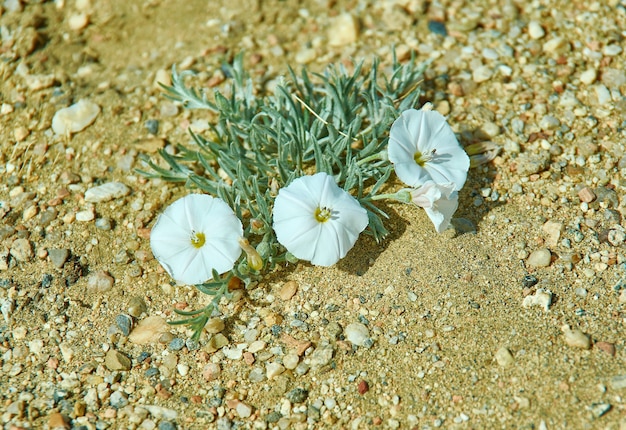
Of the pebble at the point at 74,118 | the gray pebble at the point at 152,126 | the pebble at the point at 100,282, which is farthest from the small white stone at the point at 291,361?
the pebble at the point at 74,118

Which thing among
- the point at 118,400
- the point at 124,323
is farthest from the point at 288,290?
the point at 118,400

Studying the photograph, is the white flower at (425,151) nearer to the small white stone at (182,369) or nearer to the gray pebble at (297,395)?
the gray pebble at (297,395)

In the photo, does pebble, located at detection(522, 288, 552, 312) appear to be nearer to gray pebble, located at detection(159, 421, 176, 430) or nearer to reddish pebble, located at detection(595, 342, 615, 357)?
reddish pebble, located at detection(595, 342, 615, 357)

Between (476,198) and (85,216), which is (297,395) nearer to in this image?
(476,198)

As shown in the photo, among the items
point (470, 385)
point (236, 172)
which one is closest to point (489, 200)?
point (470, 385)

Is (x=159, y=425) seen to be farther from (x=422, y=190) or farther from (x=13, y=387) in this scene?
(x=422, y=190)
